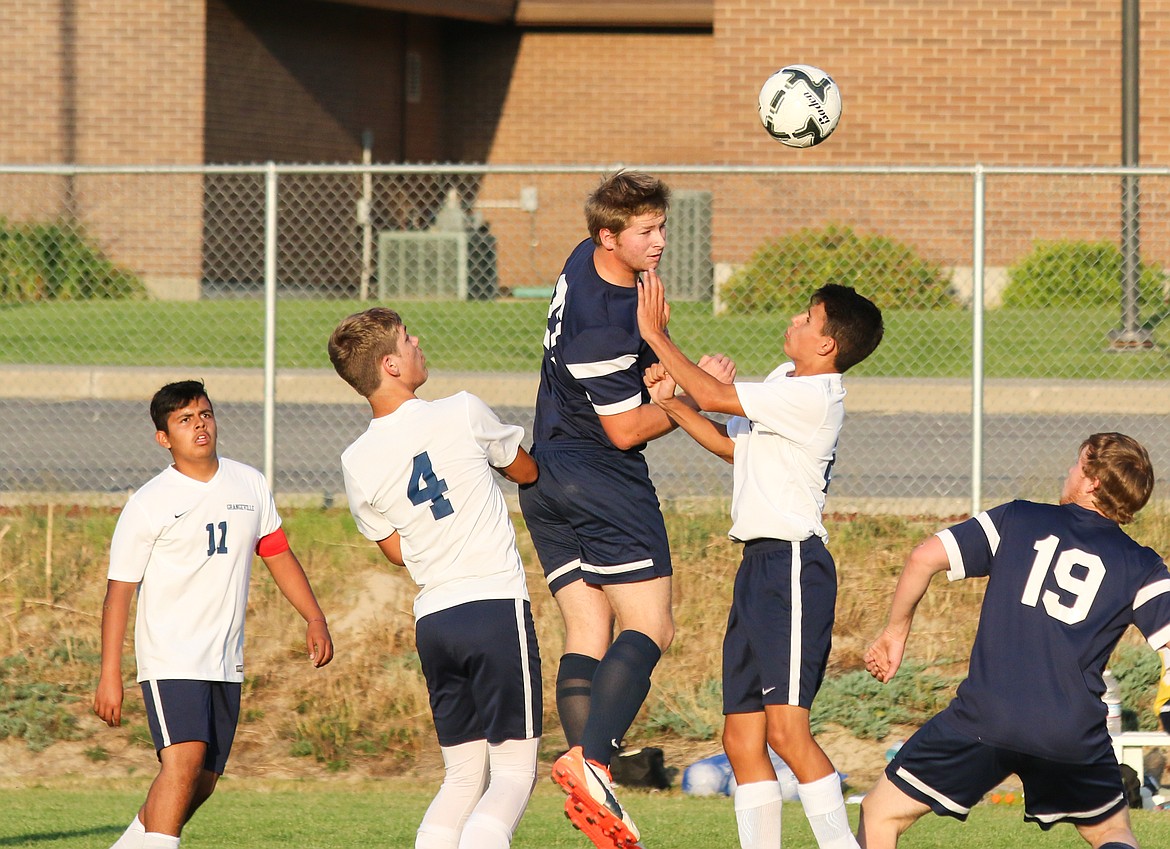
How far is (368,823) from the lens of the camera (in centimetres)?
712

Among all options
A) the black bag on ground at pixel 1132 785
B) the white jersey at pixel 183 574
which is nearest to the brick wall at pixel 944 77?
the black bag on ground at pixel 1132 785

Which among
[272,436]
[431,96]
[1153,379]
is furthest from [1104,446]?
[431,96]

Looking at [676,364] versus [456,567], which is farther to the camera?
[676,364]

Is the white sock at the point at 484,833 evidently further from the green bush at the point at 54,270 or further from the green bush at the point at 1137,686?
the green bush at the point at 54,270

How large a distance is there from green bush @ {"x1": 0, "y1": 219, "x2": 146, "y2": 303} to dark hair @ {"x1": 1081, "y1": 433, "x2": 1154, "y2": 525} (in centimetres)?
1330

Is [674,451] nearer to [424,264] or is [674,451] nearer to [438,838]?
[438,838]

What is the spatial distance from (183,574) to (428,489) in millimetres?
940

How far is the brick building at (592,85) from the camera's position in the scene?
21.3m

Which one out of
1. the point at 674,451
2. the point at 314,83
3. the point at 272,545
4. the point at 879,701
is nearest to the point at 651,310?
the point at 272,545

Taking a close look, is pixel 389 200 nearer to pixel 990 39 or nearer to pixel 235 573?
pixel 990 39

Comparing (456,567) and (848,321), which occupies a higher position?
(848,321)

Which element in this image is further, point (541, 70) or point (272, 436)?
point (541, 70)

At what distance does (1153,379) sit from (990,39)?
Result: 10.6 metres

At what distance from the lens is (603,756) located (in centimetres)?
513
